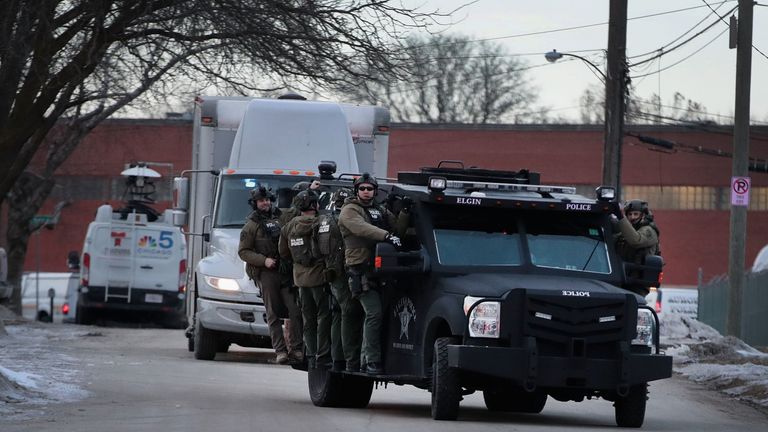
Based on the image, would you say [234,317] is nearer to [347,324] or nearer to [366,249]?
[347,324]

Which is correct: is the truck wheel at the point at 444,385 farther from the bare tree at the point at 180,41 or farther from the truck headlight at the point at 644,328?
the bare tree at the point at 180,41

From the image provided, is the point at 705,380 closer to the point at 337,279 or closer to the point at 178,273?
the point at 337,279

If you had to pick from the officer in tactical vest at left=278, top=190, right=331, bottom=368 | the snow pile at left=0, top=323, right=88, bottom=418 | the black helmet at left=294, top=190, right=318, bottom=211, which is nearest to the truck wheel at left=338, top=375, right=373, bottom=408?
the officer in tactical vest at left=278, top=190, right=331, bottom=368

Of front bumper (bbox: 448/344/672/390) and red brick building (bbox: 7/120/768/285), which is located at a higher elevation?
red brick building (bbox: 7/120/768/285)

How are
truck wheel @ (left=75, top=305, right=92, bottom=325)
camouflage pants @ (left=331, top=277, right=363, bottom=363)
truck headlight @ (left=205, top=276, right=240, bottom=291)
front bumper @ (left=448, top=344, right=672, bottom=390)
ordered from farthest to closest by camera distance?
1. truck wheel @ (left=75, top=305, right=92, bottom=325)
2. truck headlight @ (left=205, top=276, right=240, bottom=291)
3. camouflage pants @ (left=331, top=277, right=363, bottom=363)
4. front bumper @ (left=448, top=344, right=672, bottom=390)

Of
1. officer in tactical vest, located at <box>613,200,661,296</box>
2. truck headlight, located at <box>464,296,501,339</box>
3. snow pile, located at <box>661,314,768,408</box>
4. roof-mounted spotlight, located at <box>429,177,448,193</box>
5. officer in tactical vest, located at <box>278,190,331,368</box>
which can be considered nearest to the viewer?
truck headlight, located at <box>464,296,501,339</box>

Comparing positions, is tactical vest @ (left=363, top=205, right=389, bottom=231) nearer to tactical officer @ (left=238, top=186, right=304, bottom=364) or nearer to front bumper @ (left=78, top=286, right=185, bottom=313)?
tactical officer @ (left=238, top=186, right=304, bottom=364)

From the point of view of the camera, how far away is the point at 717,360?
23000mm

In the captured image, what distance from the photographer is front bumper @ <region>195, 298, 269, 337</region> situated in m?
19.4

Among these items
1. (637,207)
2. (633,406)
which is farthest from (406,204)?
(637,207)

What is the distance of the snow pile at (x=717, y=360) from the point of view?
1843cm

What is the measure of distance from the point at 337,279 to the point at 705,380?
809cm

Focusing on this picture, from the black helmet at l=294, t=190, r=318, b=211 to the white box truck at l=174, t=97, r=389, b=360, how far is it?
16.3 ft

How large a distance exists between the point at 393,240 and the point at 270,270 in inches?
120
